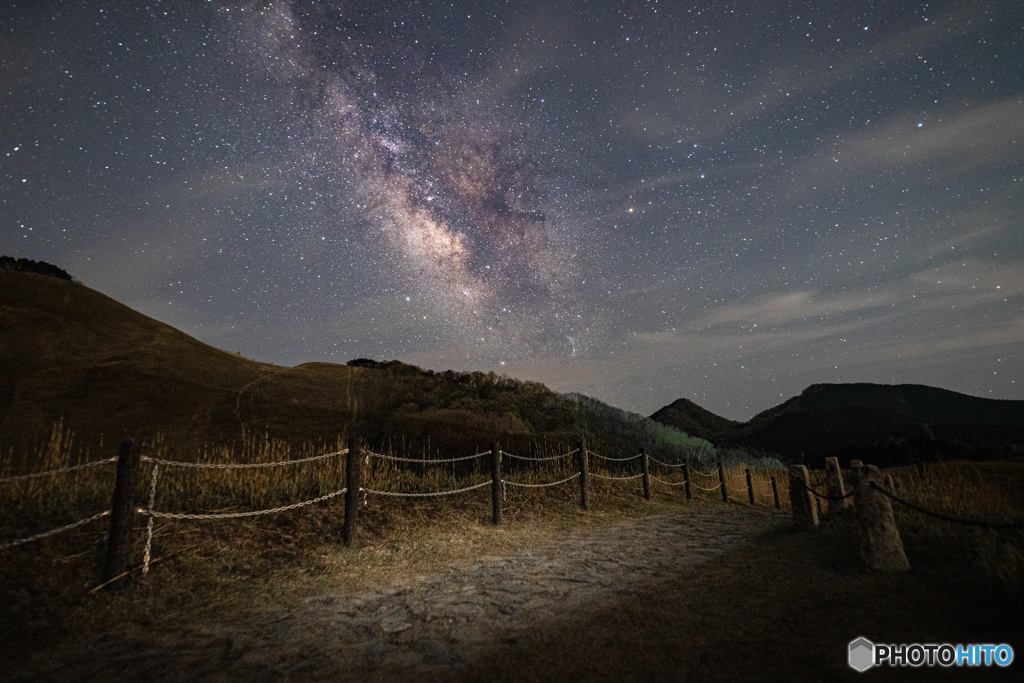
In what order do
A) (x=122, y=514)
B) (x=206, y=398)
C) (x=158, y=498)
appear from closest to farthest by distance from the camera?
(x=122, y=514) → (x=158, y=498) → (x=206, y=398)

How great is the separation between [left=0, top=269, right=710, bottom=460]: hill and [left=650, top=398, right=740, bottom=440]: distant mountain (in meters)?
28.4

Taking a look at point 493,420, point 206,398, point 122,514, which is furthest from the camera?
point 206,398

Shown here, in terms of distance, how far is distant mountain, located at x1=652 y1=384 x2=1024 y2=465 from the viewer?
148ft

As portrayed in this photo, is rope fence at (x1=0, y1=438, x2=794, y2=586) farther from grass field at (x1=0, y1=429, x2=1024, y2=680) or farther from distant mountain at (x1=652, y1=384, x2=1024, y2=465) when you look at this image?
distant mountain at (x1=652, y1=384, x2=1024, y2=465)

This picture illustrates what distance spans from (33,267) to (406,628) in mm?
37114

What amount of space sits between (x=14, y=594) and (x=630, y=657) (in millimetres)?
5554

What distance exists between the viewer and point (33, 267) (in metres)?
28.4

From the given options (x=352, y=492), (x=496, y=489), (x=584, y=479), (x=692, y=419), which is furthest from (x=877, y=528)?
(x=692, y=419)

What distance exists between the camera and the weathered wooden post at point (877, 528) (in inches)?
191

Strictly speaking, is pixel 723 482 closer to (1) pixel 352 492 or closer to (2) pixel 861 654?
(1) pixel 352 492

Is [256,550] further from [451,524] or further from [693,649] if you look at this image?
[693,649]

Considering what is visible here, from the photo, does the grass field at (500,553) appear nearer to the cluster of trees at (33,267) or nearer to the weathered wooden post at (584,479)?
the weathered wooden post at (584,479)

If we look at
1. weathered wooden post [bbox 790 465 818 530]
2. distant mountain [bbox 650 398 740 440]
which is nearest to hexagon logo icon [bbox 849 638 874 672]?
weathered wooden post [bbox 790 465 818 530]

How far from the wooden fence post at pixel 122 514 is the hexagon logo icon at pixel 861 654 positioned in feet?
21.8
